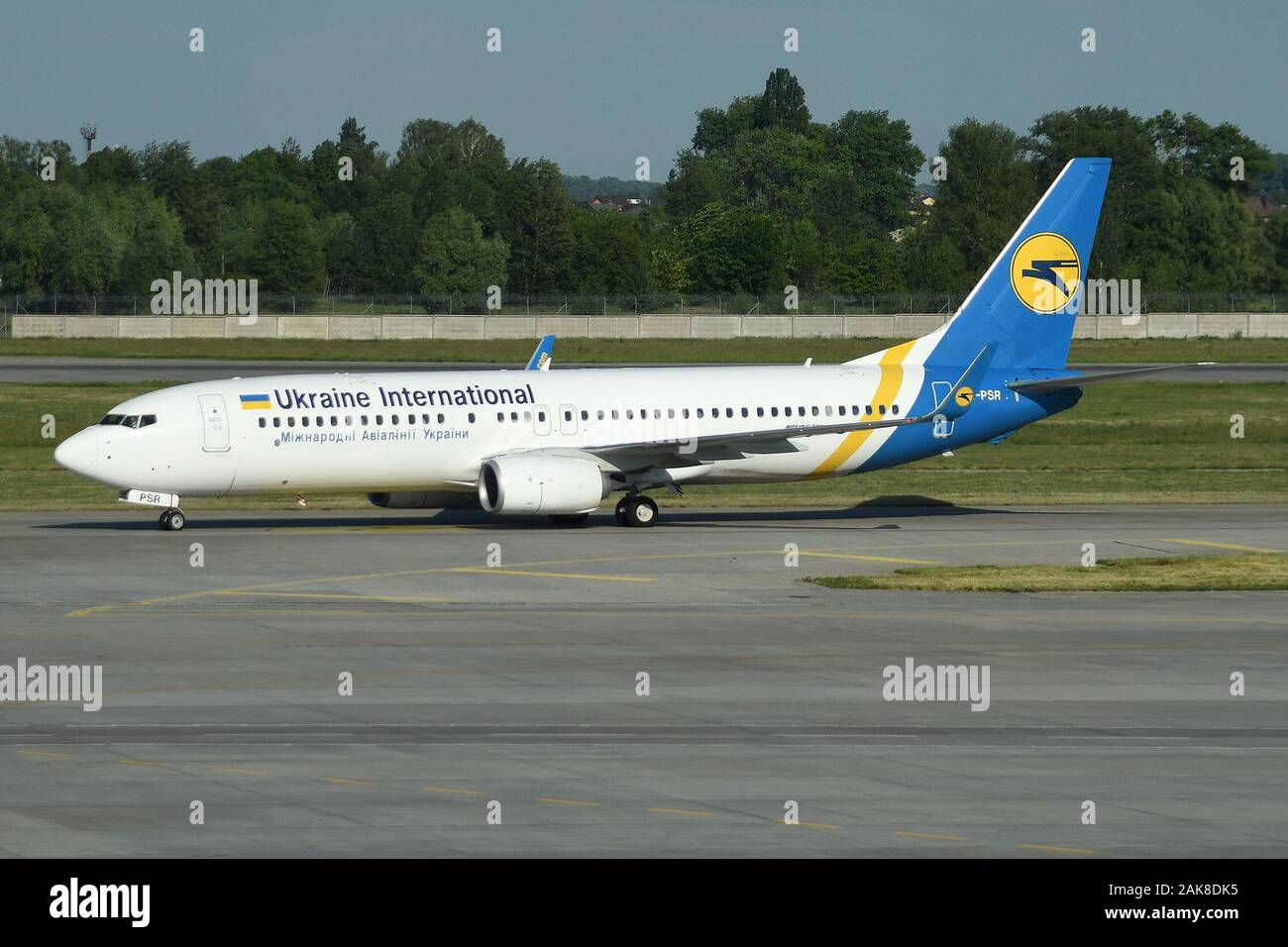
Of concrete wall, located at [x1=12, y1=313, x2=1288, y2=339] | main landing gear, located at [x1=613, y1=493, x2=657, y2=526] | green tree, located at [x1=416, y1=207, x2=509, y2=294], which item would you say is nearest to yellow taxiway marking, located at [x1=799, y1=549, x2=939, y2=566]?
main landing gear, located at [x1=613, y1=493, x2=657, y2=526]

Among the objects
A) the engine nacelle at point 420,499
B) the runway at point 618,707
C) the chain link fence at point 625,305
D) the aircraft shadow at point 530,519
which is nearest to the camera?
the runway at point 618,707

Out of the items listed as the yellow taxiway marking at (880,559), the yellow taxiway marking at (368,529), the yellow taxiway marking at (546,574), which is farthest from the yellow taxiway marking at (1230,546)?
the yellow taxiway marking at (368,529)

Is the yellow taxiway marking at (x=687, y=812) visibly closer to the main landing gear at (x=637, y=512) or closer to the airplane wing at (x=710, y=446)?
the airplane wing at (x=710, y=446)

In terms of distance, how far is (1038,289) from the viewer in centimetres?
4953

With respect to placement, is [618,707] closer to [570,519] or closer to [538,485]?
[538,485]

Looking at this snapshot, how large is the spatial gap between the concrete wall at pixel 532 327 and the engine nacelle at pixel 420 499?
80.0m

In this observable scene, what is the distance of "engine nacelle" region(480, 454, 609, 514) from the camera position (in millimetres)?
43312

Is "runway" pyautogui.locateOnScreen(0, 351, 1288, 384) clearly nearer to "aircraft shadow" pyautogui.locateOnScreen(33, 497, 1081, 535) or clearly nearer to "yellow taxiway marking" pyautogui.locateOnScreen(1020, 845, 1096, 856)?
"aircraft shadow" pyautogui.locateOnScreen(33, 497, 1081, 535)

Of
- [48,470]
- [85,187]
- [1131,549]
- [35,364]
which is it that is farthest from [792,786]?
[85,187]

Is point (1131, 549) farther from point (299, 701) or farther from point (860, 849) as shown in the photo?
point (860, 849)

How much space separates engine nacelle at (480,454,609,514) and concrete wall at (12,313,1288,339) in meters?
82.6

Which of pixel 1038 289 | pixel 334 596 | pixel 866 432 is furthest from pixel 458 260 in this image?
pixel 334 596

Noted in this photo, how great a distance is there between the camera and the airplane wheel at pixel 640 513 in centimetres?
4612

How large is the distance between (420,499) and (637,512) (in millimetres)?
5698
